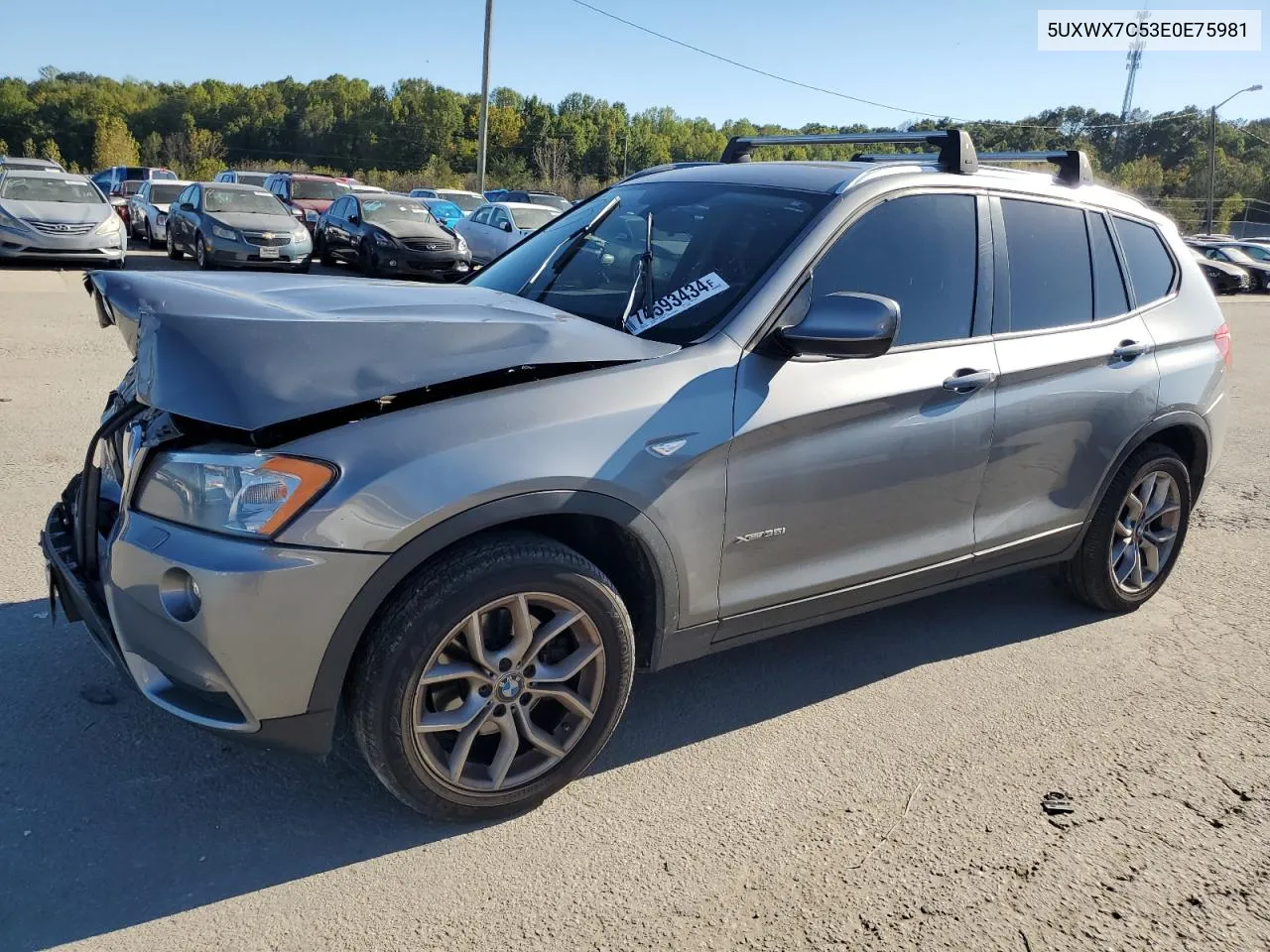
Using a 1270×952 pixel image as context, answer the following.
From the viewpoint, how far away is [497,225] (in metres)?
20.0

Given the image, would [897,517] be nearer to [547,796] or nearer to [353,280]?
[547,796]

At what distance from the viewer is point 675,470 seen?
2.89m

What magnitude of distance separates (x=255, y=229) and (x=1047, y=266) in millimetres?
A: 15752

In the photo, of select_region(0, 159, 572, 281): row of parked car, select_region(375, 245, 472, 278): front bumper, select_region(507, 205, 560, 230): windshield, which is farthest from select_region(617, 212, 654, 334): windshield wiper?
select_region(507, 205, 560, 230): windshield

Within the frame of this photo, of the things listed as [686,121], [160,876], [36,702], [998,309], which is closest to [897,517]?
[998,309]

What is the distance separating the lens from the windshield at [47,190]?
16.2m

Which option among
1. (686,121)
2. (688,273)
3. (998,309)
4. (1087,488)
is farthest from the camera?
(686,121)

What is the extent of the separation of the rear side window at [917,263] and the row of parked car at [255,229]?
12884 millimetres

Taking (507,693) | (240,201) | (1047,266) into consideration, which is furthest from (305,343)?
(240,201)

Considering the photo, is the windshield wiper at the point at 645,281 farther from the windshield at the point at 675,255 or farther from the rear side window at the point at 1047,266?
the rear side window at the point at 1047,266

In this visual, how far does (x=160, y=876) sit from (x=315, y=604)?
822 millimetres

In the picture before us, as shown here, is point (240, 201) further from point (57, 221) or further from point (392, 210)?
point (57, 221)

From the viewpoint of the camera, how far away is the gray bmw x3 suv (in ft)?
8.09

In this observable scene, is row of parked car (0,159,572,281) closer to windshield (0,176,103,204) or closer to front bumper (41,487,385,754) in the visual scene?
windshield (0,176,103,204)
